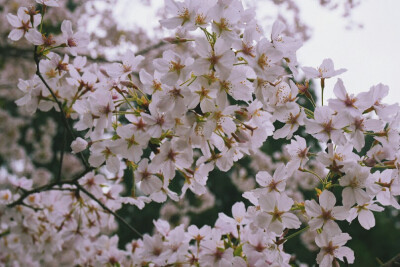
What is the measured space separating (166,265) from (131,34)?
6.34m

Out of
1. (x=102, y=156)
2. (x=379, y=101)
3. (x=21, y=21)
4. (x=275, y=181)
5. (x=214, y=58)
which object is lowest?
(x=275, y=181)

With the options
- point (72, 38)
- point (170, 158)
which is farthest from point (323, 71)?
point (72, 38)

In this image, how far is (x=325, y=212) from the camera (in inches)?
51.0

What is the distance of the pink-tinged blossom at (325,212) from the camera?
4.19 ft

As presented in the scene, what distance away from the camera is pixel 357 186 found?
4.01ft

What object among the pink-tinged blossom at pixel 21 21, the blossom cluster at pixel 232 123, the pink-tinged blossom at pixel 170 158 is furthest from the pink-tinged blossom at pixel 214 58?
the pink-tinged blossom at pixel 21 21

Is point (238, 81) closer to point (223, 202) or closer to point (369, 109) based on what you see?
point (369, 109)

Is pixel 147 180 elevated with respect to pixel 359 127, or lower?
elevated

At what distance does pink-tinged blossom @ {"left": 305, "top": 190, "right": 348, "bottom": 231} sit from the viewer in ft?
4.19

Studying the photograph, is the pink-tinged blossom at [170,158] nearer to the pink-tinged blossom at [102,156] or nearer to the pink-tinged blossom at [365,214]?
the pink-tinged blossom at [102,156]

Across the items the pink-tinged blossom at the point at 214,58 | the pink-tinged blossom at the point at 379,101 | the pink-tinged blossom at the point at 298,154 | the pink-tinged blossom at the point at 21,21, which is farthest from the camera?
the pink-tinged blossom at the point at 21,21

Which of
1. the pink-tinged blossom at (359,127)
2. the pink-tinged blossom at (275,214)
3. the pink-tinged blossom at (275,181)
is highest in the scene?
the pink-tinged blossom at (359,127)

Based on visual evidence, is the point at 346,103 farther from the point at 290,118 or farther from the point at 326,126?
the point at 290,118

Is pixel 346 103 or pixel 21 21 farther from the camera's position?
pixel 21 21
